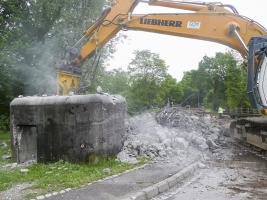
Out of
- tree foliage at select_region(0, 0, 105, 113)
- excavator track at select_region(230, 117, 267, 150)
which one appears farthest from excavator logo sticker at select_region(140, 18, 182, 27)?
tree foliage at select_region(0, 0, 105, 113)

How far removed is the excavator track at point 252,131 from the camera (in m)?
13.4

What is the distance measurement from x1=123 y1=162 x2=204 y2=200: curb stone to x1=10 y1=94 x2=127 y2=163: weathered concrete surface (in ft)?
7.35

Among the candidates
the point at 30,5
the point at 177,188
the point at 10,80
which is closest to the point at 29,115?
the point at 177,188

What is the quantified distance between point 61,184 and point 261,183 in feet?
13.7

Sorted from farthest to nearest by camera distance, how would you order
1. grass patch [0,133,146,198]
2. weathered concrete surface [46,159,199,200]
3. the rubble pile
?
the rubble pile, grass patch [0,133,146,198], weathered concrete surface [46,159,199,200]

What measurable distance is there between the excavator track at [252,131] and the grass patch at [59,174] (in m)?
4.53

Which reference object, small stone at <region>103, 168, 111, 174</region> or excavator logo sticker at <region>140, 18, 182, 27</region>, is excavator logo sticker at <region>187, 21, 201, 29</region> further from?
small stone at <region>103, 168, 111, 174</region>

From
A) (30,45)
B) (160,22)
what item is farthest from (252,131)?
(30,45)

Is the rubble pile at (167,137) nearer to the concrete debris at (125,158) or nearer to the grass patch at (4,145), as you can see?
the concrete debris at (125,158)

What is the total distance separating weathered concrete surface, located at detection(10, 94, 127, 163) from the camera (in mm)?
10656

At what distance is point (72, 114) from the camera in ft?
35.6

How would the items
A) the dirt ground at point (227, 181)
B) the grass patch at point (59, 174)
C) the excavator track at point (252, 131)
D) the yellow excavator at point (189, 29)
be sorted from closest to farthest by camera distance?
the dirt ground at point (227, 181) → the grass patch at point (59, 174) → the yellow excavator at point (189, 29) → the excavator track at point (252, 131)

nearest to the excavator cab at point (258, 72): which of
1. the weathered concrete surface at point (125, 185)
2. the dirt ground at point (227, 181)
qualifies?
the dirt ground at point (227, 181)

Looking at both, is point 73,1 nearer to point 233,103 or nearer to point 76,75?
point 76,75
